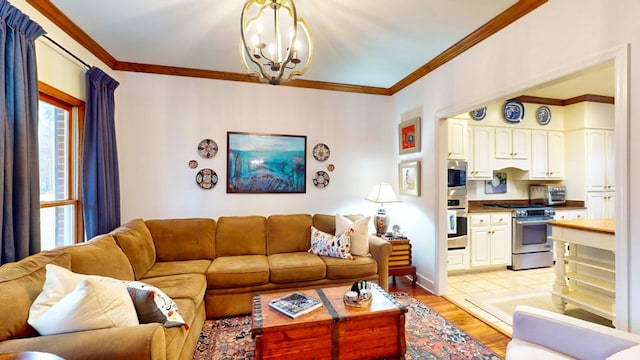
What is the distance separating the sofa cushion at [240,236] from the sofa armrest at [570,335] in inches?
99.9

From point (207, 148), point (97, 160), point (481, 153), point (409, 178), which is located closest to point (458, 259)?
point (409, 178)

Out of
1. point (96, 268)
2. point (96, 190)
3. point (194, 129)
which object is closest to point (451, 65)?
point (194, 129)

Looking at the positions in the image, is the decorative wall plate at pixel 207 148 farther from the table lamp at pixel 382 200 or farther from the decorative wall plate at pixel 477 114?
the decorative wall plate at pixel 477 114

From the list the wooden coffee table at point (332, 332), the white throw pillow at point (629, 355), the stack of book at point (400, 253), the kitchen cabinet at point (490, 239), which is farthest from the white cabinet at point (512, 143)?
the white throw pillow at point (629, 355)

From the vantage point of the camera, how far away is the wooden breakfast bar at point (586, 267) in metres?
2.34

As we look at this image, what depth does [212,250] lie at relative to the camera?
3186 mm

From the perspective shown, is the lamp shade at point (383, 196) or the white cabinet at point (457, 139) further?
the white cabinet at point (457, 139)

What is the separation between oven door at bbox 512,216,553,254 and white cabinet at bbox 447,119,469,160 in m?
1.31

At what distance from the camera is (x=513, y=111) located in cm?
441

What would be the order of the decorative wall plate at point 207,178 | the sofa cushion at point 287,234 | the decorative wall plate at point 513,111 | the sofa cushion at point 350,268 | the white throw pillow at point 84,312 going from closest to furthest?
1. the white throw pillow at point 84,312
2. the sofa cushion at point 350,268
3. the sofa cushion at point 287,234
4. the decorative wall plate at point 207,178
5. the decorative wall plate at point 513,111

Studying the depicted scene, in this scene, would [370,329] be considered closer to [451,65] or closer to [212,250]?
[212,250]

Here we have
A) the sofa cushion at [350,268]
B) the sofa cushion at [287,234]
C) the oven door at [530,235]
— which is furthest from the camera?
the oven door at [530,235]

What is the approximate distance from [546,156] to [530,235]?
141 cm

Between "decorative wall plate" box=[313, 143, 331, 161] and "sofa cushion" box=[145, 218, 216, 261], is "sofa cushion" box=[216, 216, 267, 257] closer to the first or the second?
"sofa cushion" box=[145, 218, 216, 261]
